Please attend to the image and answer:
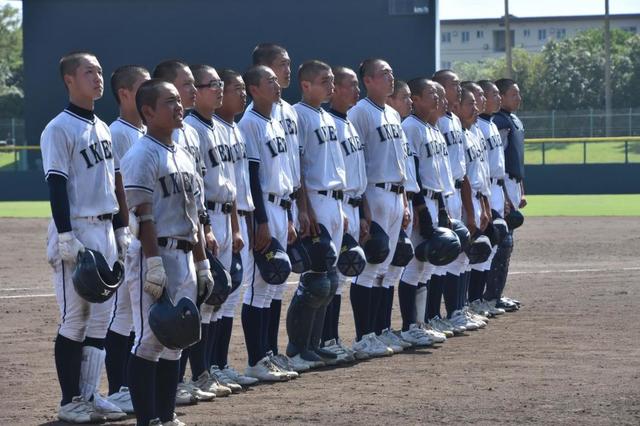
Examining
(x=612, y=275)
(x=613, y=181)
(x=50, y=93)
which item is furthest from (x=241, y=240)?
(x=50, y=93)

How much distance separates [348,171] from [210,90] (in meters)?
1.61

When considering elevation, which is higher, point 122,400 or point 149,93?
point 149,93

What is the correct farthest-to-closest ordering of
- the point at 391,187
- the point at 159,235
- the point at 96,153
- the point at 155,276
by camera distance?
the point at 391,187, the point at 96,153, the point at 159,235, the point at 155,276

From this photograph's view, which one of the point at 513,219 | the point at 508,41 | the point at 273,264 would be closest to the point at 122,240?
the point at 273,264

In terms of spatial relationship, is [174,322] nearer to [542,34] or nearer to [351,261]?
[351,261]

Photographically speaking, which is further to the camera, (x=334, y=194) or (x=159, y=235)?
(x=334, y=194)

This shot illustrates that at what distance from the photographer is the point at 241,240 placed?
24.3 ft

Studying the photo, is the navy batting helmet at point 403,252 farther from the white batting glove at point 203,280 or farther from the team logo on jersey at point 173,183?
the team logo on jersey at point 173,183

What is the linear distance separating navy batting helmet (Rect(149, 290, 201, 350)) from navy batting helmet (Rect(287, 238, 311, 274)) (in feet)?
7.76

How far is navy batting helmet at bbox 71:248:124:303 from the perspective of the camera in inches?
247

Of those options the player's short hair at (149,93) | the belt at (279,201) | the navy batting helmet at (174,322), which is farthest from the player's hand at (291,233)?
the navy batting helmet at (174,322)

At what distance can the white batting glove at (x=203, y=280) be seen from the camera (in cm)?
618

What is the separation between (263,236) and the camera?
25.6ft

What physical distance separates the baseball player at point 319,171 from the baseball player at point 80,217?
1956 millimetres
